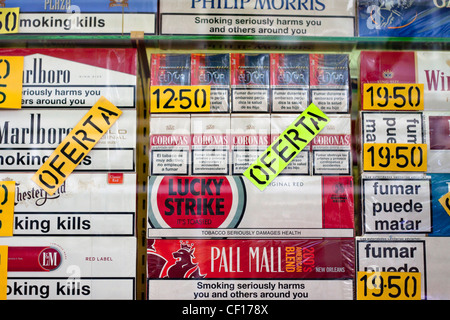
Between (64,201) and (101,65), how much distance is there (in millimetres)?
662

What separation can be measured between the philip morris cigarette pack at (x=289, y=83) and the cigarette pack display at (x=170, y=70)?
407 mm

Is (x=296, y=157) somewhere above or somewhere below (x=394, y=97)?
below

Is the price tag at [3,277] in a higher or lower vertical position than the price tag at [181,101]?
lower

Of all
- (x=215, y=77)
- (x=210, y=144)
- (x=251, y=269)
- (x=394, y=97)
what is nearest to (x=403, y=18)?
(x=394, y=97)

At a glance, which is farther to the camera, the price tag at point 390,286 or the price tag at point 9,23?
the price tag at point 9,23

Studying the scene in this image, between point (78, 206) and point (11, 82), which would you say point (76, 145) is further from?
point (11, 82)

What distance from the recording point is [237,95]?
7.39 ft

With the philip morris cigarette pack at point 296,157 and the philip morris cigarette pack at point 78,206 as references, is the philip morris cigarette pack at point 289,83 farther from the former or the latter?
the philip morris cigarette pack at point 78,206

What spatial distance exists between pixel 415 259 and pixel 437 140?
0.56 metres

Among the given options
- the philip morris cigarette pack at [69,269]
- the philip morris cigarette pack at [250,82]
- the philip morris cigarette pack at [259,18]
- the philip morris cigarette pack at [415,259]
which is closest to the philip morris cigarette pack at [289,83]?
the philip morris cigarette pack at [250,82]

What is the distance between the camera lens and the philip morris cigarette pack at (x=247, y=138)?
2.22 meters

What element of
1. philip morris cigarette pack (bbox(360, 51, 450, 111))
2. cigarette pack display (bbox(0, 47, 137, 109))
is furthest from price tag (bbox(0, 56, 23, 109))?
philip morris cigarette pack (bbox(360, 51, 450, 111))

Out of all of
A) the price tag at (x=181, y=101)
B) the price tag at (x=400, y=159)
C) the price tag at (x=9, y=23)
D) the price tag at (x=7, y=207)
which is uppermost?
the price tag at (x=9, y=23)

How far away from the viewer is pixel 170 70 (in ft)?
7.46
